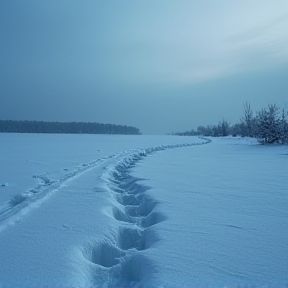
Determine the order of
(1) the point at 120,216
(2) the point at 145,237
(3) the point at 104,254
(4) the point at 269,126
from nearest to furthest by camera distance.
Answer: (3) the point at 104,254, (2) the point at 145,237, (1) the point at 120,216, (4) the point at 269,126

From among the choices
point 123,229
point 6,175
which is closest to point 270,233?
point 123,229

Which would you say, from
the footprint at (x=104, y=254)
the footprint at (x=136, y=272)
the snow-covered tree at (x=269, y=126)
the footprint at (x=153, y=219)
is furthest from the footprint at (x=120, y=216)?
the snow-covered tree at (x=269, y=126)

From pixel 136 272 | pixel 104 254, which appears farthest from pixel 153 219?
pixel 136 272

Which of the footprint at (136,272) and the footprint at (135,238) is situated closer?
the footprint at (136,272)

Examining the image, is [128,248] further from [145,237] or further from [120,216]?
[120,216]

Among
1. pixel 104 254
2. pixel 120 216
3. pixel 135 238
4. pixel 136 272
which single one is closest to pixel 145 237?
pixel 135 238

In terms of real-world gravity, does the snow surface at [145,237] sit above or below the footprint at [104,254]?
above

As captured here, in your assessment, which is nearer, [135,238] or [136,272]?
[136,272]

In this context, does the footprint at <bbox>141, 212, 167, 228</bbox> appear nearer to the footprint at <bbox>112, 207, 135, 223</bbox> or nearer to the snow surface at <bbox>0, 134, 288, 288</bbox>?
the snow surface at <bbox>0, 134, 288, 288</bbox>

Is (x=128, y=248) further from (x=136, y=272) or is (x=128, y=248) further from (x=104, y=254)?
(x=136, y=272)

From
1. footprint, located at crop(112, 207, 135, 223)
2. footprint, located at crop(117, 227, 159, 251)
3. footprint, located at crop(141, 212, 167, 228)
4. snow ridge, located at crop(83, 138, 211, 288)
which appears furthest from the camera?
footprint, located at crop(112, 207, 135, 223)

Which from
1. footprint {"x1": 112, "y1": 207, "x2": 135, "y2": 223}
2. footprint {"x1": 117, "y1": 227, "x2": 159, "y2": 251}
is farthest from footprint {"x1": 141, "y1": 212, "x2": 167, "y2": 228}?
footprint {"x1": 117, "y1": 227, "x2": 159, "y2": 251}

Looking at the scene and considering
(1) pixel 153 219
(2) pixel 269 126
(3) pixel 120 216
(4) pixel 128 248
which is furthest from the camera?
(2) pixel 269 126

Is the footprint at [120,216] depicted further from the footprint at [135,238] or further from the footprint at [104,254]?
the footprint at [104,254]
